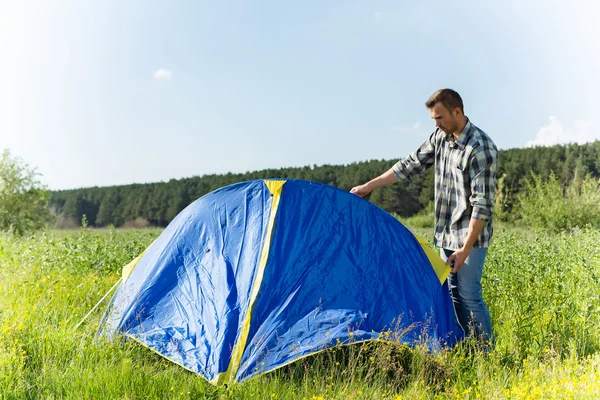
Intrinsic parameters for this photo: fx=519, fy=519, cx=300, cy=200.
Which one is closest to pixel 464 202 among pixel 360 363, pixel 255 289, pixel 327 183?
pixel 360 363

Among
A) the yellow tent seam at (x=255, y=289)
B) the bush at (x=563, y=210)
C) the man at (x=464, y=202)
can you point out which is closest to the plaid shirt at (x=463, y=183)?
the man at (x=464, y=202)

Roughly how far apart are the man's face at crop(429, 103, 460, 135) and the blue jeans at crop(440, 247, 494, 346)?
96cm

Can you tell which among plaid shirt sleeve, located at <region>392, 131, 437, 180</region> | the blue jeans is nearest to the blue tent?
the blue jeans

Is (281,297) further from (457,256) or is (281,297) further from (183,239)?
(457,256)

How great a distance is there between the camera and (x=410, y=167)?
4.62m

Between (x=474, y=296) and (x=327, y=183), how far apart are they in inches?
888

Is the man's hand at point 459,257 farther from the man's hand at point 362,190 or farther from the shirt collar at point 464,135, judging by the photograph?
the man's hand at point 362,190

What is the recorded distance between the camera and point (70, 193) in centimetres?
4069

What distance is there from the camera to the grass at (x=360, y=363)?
3334mm

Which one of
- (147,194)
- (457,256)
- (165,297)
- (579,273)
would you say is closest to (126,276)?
(165,297)

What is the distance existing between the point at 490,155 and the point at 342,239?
4.26 feet

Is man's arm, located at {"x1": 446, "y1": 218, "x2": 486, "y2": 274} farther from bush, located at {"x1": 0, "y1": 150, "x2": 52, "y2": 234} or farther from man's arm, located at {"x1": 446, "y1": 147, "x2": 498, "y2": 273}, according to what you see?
bush, located at {"x1": 0, "y1": 150, "x2": 52, "y2": 234}

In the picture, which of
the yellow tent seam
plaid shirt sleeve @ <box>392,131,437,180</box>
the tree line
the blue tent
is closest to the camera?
the yellow tent seam

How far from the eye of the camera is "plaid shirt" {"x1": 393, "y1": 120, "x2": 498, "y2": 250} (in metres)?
3.92
